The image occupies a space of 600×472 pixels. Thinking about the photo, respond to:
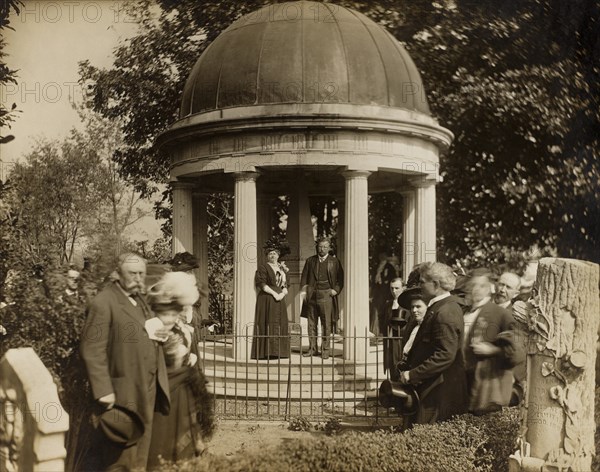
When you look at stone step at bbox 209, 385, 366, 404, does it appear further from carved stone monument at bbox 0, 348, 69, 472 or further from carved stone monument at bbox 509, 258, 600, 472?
carved stone monument at bbox 0, 348, 69, 472

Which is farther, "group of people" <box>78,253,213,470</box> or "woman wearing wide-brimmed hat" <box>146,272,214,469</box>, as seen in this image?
"woman wearing wide-brimmed hat" <box>146,272,214,469</box>

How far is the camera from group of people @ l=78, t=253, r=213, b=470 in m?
5.08

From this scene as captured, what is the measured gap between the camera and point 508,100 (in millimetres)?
7598

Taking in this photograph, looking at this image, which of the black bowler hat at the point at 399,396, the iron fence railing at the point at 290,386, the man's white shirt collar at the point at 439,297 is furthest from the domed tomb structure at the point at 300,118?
the man's white shirt collar at the point at 439,297

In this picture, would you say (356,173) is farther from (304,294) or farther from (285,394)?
(285,394)

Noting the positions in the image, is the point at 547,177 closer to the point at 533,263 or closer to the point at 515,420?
the point at 533,263

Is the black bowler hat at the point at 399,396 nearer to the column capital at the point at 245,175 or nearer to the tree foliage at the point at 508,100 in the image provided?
the tree foliage at the point at 508,100

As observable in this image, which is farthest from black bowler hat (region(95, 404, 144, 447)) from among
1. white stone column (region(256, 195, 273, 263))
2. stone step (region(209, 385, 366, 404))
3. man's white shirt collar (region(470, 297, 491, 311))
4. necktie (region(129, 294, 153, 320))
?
white stone column (region(256, 195, 273, 263))

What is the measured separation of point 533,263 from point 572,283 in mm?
1323

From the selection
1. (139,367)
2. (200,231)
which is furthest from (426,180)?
(139,367)

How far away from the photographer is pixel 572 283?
19.3 ft

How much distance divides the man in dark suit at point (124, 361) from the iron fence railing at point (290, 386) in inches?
52.7

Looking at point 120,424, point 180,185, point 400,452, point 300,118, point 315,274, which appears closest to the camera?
point 120,424

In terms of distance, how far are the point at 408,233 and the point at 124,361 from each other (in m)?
4.82
